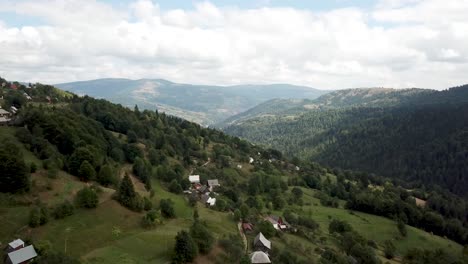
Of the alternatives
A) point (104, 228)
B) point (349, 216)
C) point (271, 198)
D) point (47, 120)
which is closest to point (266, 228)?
point (104, 228)

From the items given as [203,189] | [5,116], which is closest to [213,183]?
[203,189]

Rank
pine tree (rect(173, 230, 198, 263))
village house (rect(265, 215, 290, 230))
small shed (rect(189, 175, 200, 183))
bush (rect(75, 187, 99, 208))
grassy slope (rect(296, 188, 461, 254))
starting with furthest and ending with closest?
small shed (rect(189, 175, 200, 183)) < grassy slope (rect(296, 188, 461, 254)) < village house (rect(265, 215, 290, 230)) < bush (rect(75, 187, 99, 208)) < pine tree (rect(173, 230, 198, 263))

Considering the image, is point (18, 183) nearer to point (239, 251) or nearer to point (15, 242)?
point (15, 242)

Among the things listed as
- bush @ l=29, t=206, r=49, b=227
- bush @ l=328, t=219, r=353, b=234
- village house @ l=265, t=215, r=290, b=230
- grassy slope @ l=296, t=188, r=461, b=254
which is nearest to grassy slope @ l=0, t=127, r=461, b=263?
bush @ l=29, t=206, r=49, b=227

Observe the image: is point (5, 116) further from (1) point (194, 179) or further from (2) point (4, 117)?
(1) point (194, 179)

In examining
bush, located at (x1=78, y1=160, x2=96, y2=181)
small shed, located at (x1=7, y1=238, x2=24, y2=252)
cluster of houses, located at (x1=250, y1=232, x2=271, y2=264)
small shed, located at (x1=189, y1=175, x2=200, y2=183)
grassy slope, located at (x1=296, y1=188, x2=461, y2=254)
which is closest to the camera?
small shed, located at (x1=7, y1=238, x2=24, y2=252)

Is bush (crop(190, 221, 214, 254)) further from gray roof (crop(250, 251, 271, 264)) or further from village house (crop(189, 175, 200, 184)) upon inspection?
village house (crop(189, 175, 200, 184))
